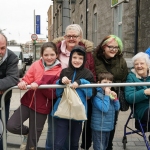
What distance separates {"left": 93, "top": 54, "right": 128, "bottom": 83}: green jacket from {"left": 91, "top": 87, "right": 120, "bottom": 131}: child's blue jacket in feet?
1.11

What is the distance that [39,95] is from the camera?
9.76 feet

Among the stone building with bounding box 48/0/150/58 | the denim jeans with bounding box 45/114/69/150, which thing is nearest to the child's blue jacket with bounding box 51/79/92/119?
the denim jeans with bounding box 45/114/69/150

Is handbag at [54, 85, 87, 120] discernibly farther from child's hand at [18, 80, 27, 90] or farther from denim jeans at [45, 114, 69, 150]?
child's hand at [18, 80, 27, 90]

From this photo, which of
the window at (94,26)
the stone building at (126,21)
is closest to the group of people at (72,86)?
the stone building at (126,21)

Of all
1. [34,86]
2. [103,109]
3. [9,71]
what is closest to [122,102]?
[103,109]

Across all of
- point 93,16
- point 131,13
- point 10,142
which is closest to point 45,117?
point 10,142

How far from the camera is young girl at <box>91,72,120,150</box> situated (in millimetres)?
3033

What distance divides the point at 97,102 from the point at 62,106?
18.7 inches

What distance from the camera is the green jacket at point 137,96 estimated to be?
3.07m

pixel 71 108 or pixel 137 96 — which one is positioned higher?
pixel 137 96

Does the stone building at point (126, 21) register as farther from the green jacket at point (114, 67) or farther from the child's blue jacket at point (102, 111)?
the child's blue jacket at point (102, 111)

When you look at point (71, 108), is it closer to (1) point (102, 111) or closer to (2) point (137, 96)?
(1) point (102, 111)

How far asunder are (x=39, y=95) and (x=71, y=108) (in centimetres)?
45

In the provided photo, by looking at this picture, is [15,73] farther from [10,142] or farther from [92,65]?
[10,142]
